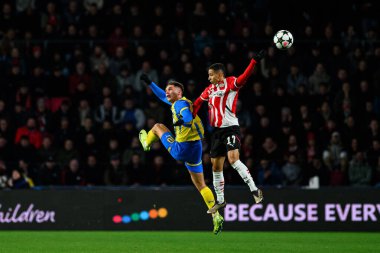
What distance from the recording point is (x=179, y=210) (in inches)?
687

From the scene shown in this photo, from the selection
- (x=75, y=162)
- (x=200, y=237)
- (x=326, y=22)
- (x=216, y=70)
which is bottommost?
(x=200, y=237)

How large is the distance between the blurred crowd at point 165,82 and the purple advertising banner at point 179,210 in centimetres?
71

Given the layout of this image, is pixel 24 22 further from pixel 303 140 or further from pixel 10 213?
pixel 303 140

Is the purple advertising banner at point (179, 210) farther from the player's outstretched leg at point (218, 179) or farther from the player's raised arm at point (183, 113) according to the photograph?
the player's raised arm at point (183, 113)

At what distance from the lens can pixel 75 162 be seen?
18.2 metres

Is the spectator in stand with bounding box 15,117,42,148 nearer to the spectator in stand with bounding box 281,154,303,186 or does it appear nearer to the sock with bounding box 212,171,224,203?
the spectator in stand with bounding box 281,154,303,186

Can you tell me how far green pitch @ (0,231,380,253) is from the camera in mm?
13188

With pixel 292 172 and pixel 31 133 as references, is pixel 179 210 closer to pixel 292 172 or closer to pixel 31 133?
pixel 292 172

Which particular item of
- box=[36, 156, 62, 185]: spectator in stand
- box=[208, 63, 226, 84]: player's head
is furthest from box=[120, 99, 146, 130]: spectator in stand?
box=[208, 63, 226, 84]: player's head

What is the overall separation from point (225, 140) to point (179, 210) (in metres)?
4.41

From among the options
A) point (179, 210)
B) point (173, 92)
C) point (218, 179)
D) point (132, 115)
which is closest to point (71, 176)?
point (132, 115)

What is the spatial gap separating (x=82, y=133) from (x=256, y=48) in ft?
15.2

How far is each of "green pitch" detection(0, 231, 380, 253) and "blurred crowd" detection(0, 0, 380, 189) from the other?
186cm

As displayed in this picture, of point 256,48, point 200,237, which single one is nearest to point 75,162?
point 200,237
